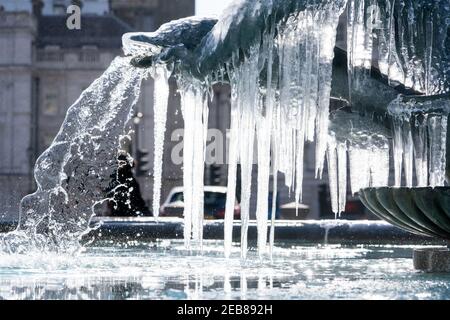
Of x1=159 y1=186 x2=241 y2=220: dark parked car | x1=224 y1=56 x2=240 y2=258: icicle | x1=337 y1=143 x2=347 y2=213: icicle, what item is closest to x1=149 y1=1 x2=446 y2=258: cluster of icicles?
x1=224 y1=56 x2=240 y2=258: icicle

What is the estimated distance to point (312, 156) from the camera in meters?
58.7

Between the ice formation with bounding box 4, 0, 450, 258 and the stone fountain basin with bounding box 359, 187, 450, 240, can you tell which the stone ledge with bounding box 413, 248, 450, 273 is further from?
the ice formation with bounding box 4, 0, 450, 258

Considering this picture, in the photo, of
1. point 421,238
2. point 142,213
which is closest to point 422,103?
point 421,238

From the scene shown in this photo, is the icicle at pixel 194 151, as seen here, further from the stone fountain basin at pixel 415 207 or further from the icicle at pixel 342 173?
the stone fountain basin at pixel 415 207

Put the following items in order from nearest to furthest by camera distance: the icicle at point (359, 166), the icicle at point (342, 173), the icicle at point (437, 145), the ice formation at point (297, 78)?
the icicle at point (437, 145), the ice formation at point (297, 78), the icicle at point (359, 166), the icicle at point (342, 173)

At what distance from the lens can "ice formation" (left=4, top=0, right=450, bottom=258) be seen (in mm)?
6871

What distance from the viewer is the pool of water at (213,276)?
505 centimetres

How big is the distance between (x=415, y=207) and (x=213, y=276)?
134 cm

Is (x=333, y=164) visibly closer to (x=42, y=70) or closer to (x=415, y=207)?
(x=415, y=207)

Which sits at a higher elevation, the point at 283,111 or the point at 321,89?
the point at 321,89

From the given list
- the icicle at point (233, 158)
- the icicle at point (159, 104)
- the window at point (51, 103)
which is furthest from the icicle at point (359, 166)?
the window at point (51, 103)

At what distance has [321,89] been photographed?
7.25 meters

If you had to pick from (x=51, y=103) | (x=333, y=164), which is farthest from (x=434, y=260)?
(x=51, y=103)
